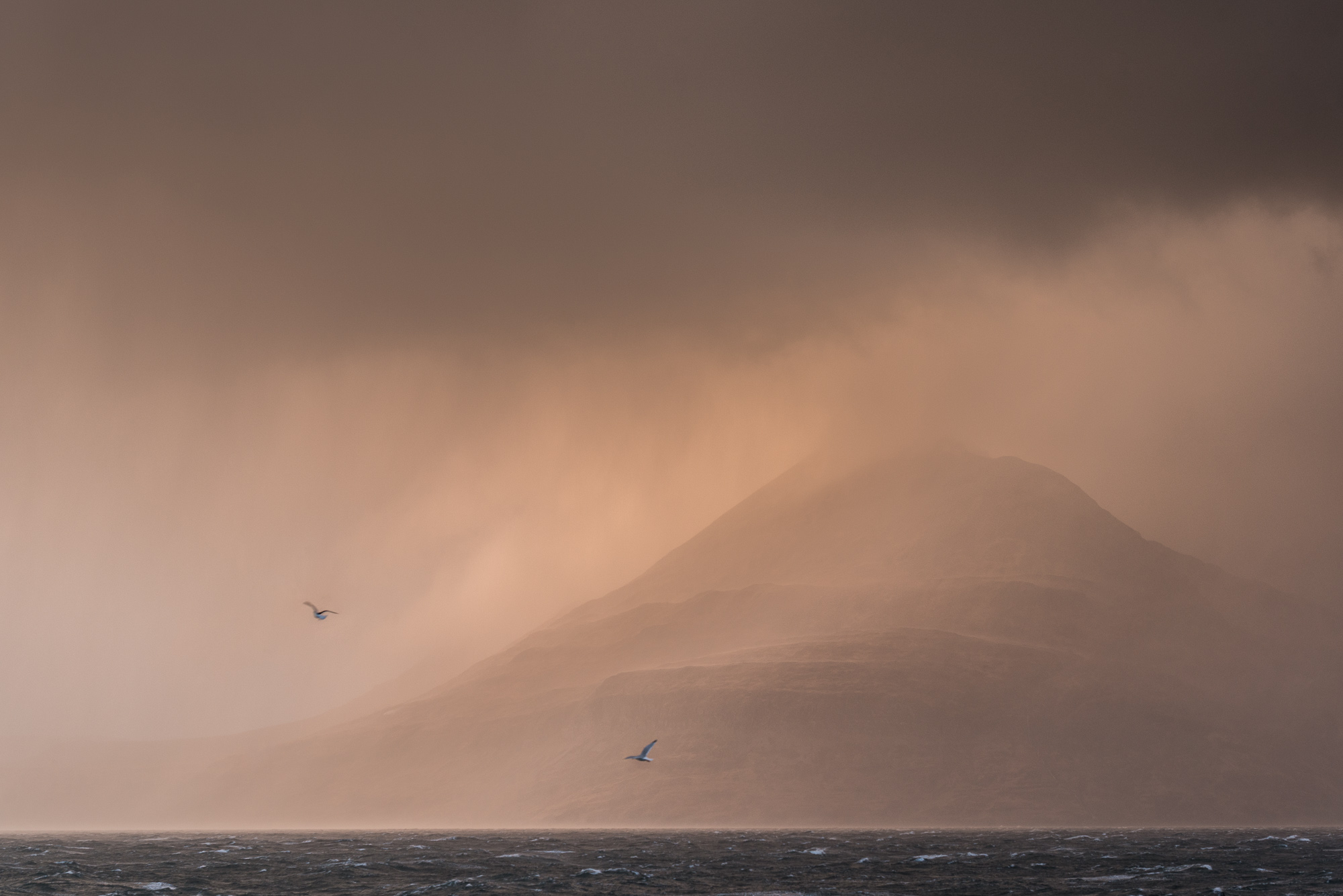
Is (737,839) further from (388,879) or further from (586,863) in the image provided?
(388,879)

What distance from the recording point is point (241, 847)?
152 meters

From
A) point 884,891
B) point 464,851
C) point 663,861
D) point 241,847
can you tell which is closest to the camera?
point 884,891

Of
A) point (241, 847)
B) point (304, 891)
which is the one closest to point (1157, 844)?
point (304, 891)

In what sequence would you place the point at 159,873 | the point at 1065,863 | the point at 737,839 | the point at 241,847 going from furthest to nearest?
the point at 737,839, the point at 241,847, the point at 1065,863, the point at 159,873

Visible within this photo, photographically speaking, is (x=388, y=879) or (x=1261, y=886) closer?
(x=1261, y=886)

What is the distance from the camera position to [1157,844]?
145875mm

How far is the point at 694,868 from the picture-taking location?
97.9m

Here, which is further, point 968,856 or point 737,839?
point 737,839

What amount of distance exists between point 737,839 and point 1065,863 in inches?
3525

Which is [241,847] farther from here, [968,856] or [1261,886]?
[1261,886]

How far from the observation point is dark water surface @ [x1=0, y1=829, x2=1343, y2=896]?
76.7 meters

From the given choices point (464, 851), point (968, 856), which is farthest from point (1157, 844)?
point (464, 851)

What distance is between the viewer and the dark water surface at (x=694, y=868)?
76.7m

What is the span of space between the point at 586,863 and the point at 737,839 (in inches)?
3241
